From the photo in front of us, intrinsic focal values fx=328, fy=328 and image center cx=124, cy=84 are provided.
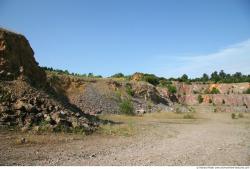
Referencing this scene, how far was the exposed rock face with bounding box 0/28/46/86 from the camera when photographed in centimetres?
1695

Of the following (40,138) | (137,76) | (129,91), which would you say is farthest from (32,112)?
(137,76)

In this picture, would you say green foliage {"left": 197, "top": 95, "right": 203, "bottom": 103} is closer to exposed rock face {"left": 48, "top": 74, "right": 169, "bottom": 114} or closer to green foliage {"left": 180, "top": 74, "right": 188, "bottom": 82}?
exposed rock face {"left": 48, "top": 74, "right": 169, "bottom": 114}

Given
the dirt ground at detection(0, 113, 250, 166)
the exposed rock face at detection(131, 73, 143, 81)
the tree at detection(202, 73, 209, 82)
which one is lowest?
the dirt ground at detection(0, 113, 250, 166)

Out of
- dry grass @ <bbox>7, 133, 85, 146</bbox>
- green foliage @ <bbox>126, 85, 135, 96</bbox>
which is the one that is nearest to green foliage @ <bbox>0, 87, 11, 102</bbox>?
dry grass @ <bbox>7, 133, 85, 146</bbox>

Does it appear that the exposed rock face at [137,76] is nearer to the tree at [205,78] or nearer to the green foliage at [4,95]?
the tree at [205,78]

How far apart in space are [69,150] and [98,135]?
12.5 ft

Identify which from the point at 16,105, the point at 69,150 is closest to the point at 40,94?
the point at 16,105

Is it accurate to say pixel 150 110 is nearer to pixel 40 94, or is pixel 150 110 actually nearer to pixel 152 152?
pixel 40 94

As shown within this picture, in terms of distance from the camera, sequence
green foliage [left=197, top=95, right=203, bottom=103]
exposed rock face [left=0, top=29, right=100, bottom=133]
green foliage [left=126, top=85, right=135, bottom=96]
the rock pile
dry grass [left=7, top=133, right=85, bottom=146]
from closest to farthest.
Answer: dry grass [left=7, top=133, right=85, bottom=146] → the rock pile → exposed rock face [left=0, top=29, right=100, bottom=133] → green foliage [left=126, top=85, right=135, bottom=96] → green foliage [left=197, top=95, right=203, bottom=103]

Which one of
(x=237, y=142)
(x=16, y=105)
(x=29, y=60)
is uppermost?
(x=29, y=60)

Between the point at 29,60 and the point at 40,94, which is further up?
the point at 29,60

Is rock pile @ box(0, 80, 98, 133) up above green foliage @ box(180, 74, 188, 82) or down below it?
below

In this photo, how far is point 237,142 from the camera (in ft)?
47.9

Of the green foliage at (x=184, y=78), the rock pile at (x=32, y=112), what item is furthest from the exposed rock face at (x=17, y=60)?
the green foliage at (x=184, y=78)
